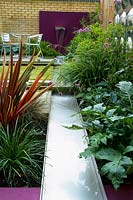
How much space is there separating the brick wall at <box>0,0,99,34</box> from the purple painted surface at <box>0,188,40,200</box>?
375 inches

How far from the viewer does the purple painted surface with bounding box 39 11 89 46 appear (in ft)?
33.7

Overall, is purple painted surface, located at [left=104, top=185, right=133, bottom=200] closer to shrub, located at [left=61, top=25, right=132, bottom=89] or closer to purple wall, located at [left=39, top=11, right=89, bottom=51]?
shrub, located at [left=61, top=25, right=132, bottom=89]

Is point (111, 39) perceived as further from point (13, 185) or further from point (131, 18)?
point (13, 185)

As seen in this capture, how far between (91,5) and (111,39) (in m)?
7.60

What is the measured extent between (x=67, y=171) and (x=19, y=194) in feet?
1.13

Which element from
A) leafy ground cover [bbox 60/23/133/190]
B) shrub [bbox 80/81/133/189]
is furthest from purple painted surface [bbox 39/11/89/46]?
shrub [bbox 80/81/133/189]

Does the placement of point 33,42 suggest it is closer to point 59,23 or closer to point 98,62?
point 59,23

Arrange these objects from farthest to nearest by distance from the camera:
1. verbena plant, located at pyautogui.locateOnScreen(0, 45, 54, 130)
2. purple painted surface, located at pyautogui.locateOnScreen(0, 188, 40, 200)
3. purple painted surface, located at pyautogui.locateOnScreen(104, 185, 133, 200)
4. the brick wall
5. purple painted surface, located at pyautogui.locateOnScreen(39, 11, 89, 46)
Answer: the brick wall
purple painted surface, located at pyautogui.locateOnScreen(39, 11, 89, 46)
verbena plant, located at pyautogui.locateOnScreen(0, 45, 54, 130)
purple painted surface, located at pyautogui.locateOnScreen(0, 188, 40, 200)
purple painted surface, located at pyautogui.locateOnScreen(104, 185, 133, 200)

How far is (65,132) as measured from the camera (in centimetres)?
255

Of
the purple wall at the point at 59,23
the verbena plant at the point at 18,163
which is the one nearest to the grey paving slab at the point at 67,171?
the verbena plant at the point at 18,163

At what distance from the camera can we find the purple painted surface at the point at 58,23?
10258 millimetres

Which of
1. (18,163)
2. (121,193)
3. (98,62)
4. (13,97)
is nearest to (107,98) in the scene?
(98,62)

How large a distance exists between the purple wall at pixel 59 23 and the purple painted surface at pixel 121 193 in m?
8.89

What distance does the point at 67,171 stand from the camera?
6.18ft
